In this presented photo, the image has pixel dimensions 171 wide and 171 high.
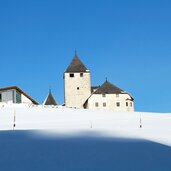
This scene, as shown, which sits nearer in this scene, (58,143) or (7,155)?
(7,155)

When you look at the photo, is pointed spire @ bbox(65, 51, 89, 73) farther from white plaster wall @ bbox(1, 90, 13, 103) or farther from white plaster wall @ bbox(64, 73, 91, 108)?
white plaster wall @ bbox(1, 90, 13, 103)

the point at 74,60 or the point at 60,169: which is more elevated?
the point at 74,60

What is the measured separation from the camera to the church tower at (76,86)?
8625cm

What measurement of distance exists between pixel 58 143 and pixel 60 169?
3812mm

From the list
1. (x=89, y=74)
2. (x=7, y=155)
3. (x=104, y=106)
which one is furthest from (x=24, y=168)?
(x=89, y=74)

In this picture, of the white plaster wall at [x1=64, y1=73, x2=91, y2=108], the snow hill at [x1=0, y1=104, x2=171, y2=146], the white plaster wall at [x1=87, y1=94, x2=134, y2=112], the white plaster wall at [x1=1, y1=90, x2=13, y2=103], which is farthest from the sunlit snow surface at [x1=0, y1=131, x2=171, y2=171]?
the white plaster wall at [x1=64, y1=73, x2=91, y2=108]

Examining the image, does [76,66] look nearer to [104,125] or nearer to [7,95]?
[7,95]

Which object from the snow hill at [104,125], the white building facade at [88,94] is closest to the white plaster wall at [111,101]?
the white building facade at [88,94]

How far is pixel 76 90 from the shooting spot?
86500 millimetres

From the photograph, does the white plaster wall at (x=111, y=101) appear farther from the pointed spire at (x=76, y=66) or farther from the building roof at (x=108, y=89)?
the pointed spire at (x=76, y=66)

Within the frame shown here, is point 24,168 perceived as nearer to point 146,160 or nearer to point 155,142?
point 146,160

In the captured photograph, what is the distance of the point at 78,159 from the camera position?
38.3 feet

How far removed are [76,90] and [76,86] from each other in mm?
953

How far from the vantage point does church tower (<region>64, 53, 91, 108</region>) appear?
8625cm
